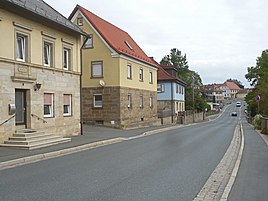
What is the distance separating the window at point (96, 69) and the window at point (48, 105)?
13066 millimetres

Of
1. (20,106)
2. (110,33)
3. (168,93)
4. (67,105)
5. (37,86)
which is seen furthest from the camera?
(168,93)

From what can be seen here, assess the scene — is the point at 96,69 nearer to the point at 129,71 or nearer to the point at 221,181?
the point at 129,71

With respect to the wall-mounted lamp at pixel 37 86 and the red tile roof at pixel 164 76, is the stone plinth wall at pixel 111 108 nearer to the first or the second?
the wall-mounted lamp at pixel 37 86

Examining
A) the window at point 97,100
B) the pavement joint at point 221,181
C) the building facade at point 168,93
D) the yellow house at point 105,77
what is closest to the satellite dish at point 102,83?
the yellow house at point 105,77

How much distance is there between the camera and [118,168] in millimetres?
11367

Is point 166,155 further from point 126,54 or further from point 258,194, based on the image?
point 126,54

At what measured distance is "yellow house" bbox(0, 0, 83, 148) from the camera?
60.3 feet

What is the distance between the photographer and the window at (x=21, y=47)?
776 inches

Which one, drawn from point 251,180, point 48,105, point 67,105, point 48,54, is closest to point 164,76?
point 67,105

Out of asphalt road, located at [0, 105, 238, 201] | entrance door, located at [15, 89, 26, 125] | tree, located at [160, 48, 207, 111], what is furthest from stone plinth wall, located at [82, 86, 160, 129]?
tree, located at [160, 48, 207, 111]

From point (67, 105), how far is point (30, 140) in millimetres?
6804

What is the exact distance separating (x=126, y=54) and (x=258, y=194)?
2840 centimetres

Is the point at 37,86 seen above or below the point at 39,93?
above

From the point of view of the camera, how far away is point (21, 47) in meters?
20.1
